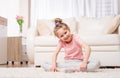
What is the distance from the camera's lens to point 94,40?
3418 mm

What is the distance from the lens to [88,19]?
4.28 meters

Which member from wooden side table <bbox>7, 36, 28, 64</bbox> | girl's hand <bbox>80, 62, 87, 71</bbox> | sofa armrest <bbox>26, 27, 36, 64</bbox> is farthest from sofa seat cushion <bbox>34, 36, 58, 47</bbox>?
girl's hand <bbox>80, 62, 87, 71</bbox>

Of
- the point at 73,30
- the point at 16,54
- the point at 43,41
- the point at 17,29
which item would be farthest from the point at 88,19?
the point at 17,29

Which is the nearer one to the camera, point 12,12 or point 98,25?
point 98,25

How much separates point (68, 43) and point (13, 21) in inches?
134

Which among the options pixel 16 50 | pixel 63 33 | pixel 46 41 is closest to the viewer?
pixel 63 33

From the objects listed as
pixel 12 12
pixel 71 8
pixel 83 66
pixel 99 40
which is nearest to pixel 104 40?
pixel 99 40

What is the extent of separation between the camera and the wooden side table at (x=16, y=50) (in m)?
4.56

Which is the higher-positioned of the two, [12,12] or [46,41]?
[12,12]

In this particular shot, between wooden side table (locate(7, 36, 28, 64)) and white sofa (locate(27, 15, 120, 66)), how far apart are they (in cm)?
42

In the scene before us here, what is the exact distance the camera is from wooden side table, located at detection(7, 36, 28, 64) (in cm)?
456

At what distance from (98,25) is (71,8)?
1.49 meters

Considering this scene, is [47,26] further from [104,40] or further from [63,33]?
[63,33]

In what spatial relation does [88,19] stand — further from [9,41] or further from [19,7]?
[19,7]
